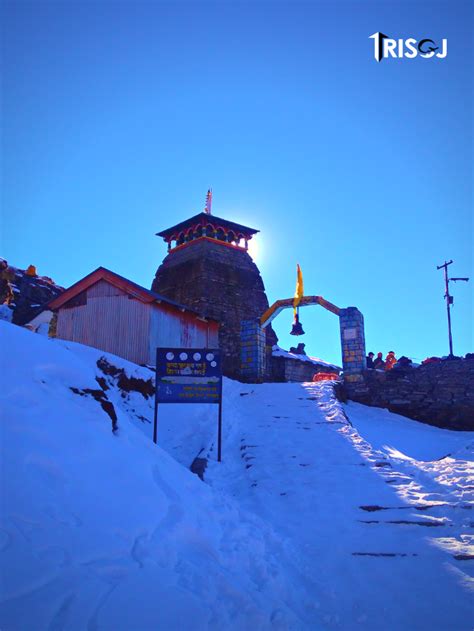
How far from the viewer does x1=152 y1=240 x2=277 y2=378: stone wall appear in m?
25.8

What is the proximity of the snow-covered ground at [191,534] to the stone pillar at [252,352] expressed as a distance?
8821 millimetres

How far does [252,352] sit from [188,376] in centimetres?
841

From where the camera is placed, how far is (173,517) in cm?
407

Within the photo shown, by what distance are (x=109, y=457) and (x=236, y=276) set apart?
79.8 feet

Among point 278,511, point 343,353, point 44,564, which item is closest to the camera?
point 44,564

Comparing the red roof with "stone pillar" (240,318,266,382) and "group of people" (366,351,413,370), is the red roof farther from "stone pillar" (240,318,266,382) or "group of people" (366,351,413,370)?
"group of people" (366,351,413,370)

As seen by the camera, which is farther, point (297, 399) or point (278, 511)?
point (297, 399)

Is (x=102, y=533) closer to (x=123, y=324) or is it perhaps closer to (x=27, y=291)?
(x=123, y=324)

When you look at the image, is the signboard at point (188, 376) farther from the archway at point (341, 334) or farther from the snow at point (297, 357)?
the snow at point (297, 357)

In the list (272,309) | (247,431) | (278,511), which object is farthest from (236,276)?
→ (278,511)

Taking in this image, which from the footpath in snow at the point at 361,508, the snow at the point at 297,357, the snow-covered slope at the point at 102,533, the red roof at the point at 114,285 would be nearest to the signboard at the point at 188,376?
the footpath in snow at the point at 361,508

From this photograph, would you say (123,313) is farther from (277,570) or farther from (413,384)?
(277,570)

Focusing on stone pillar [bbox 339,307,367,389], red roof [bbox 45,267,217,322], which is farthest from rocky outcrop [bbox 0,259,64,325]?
stone pillar [bbox 339,307,367,389]

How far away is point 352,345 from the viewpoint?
1466 centimetres
